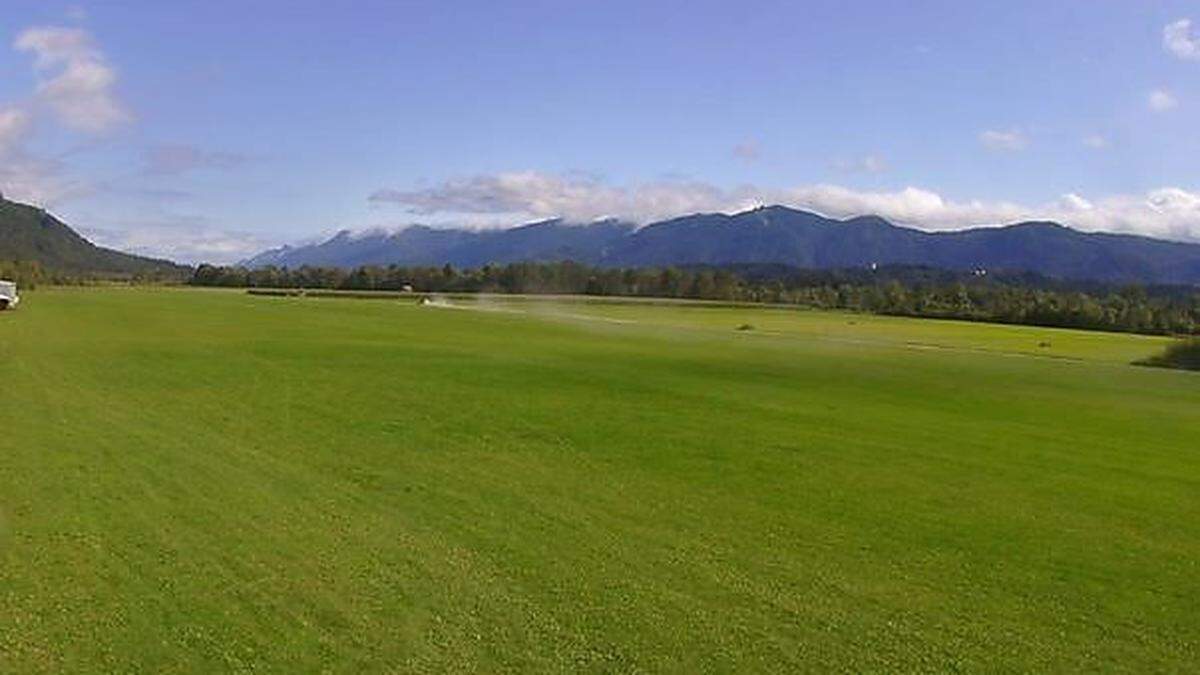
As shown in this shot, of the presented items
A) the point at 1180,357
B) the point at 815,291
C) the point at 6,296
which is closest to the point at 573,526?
the point at 1180,357

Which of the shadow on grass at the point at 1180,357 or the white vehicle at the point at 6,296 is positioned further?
the white vehicle at the point at 6,296

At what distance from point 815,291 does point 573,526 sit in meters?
Result: 151

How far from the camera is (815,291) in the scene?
163 metres

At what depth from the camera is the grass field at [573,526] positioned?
37.0 feet

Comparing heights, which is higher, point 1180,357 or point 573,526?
point 573,526

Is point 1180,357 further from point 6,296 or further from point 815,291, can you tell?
point 815,291

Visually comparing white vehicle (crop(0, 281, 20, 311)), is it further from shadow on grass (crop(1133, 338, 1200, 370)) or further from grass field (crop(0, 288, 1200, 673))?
shadow on grass (crop(1133, 338, 1200, 370))

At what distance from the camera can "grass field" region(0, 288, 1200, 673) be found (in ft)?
37.0

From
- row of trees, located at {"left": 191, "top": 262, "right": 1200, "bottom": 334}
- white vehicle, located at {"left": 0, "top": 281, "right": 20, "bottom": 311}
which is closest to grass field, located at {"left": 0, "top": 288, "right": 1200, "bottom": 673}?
white vehicle, located at {"left": 0, "top": 281, "right": 20, "bottom": 311}

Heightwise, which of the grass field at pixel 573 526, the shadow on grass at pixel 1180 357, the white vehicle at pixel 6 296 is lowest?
the shadow on grass at pixel 1180 357

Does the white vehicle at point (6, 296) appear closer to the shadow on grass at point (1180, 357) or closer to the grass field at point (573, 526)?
the grass field at point (573, 526)

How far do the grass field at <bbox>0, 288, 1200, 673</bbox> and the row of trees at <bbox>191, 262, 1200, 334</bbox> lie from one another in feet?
291

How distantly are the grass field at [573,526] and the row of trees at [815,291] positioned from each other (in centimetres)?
8878

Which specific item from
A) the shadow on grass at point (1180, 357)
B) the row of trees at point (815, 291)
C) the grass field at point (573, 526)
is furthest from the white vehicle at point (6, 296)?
the row of trees at point (815, 291)
